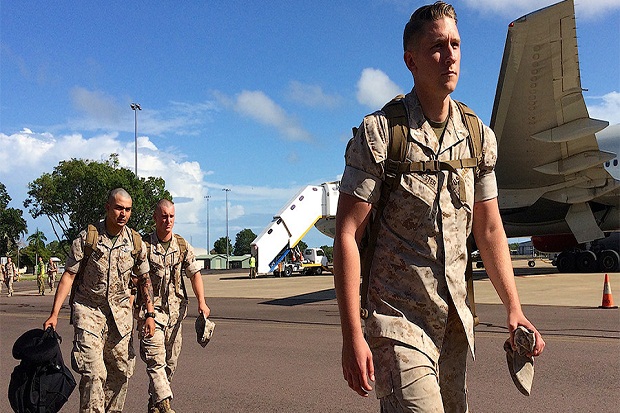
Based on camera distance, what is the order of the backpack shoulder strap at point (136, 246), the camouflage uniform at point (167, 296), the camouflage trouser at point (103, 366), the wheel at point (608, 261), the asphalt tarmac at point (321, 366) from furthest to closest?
the wheel at point (608, 261) → the asphalt tarmac at point (321, 366) → the camouflage uniform at point (167, 296) → the backpack shoulder strap at point (136, 246) → the camouflage trouser at point (103, 366)

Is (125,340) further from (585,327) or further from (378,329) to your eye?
(585,327)

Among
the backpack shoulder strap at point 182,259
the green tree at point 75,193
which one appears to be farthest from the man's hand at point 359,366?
the green tree at point 75,193

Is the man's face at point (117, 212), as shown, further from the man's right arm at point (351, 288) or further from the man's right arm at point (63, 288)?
the man's right arm at point (351, 288)

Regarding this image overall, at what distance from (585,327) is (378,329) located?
9.32m

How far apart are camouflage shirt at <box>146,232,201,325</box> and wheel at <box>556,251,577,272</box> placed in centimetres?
2299

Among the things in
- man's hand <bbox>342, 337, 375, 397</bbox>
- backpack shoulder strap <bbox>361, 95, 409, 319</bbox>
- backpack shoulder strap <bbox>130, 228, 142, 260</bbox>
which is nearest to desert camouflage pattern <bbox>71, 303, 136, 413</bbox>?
backpack shoulder strap <bbox>130, 228, 142, 260</bbox>

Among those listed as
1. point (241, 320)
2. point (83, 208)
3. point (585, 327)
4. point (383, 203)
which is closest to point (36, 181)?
point (83, 208)

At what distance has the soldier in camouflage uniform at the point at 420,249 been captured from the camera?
243 centimetres

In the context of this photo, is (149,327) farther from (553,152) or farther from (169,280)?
(553,152)

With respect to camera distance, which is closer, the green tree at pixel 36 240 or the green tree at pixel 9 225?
the green tree at pixel 9 225

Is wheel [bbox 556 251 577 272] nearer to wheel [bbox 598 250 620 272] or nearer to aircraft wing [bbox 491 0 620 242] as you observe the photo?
wheel [bbox 598 250 620 272]

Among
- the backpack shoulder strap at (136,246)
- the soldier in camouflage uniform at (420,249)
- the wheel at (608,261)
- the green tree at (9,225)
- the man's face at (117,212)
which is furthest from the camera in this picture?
the green tree at (9,225)

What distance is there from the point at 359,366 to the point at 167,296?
397 cm

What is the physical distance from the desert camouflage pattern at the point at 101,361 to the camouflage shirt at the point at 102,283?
0.06ft
